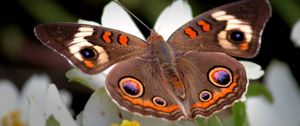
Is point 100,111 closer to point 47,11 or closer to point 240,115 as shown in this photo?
point 240,115

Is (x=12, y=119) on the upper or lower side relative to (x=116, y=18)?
lower

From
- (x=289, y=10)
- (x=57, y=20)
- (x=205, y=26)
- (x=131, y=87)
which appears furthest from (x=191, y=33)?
(x=57, y=20)

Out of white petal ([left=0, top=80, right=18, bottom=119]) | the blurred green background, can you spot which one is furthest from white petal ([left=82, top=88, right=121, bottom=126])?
the blurred green background

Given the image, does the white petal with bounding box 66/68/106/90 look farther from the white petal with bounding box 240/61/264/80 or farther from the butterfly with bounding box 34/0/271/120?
the white petal with bounding box 240/61/264/80

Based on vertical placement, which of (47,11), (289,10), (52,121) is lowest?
(52,121)

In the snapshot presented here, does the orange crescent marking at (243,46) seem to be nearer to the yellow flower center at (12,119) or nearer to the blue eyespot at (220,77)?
the blue eyespot at (220,77)

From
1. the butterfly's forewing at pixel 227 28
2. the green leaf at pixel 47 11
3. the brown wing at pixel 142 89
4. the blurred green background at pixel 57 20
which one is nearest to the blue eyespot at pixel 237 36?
the butterfly's forewing at pixel 227 28

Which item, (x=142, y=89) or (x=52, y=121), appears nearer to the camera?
(x=52, y=121)
